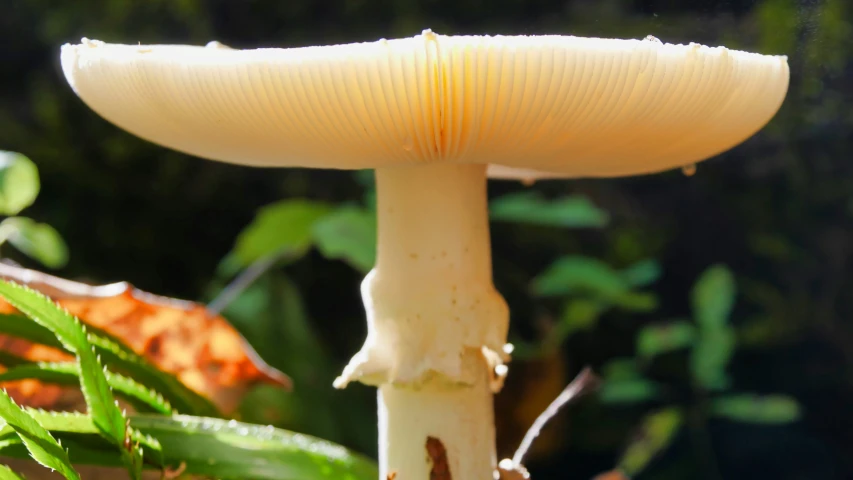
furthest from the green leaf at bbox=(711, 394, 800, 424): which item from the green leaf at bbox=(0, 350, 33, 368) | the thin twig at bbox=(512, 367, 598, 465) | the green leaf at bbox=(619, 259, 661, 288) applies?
the green leaf at bbox=(0, 350, 33, 368)

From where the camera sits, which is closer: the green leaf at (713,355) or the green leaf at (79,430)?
the green leaf at (79,430)

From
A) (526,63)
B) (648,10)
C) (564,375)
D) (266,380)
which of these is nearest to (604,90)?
(526,63)

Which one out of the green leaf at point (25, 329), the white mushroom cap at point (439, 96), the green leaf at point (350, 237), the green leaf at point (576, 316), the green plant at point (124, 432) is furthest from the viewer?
the green leaf at point (576, 316)

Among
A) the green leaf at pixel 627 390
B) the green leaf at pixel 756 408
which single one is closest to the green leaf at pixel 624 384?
the green leaf at pixel 627 390

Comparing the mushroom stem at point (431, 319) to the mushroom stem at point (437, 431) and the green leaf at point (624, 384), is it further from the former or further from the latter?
the green leaf at point (624, 384)

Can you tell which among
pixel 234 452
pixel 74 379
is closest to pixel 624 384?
pixel 234 452
